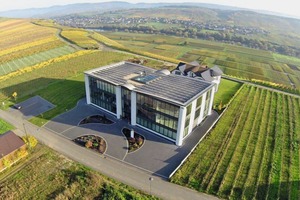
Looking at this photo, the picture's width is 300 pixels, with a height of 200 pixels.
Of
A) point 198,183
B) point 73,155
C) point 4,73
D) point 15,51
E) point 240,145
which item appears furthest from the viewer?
point 15,51

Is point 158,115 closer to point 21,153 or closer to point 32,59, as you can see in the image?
point 21,153

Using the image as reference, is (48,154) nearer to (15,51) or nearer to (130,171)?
(130,171)

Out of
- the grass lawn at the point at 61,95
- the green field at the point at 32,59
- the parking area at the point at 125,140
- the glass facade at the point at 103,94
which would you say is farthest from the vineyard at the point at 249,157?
the green field at the point at 32,59

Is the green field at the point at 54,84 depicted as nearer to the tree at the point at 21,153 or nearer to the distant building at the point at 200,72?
the tree at the point at 21,153

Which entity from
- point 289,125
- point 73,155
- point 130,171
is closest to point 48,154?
point 73,155

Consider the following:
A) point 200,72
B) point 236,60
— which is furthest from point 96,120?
point 236,60


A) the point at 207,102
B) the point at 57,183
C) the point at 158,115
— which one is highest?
the point at 158,115

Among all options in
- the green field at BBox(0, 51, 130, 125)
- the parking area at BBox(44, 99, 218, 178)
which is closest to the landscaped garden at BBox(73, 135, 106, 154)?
the parking area at BBox(44, 99, 218, 178)

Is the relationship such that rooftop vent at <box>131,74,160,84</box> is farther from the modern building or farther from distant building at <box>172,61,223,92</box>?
distant building at <box>172,61,223,92</box>
